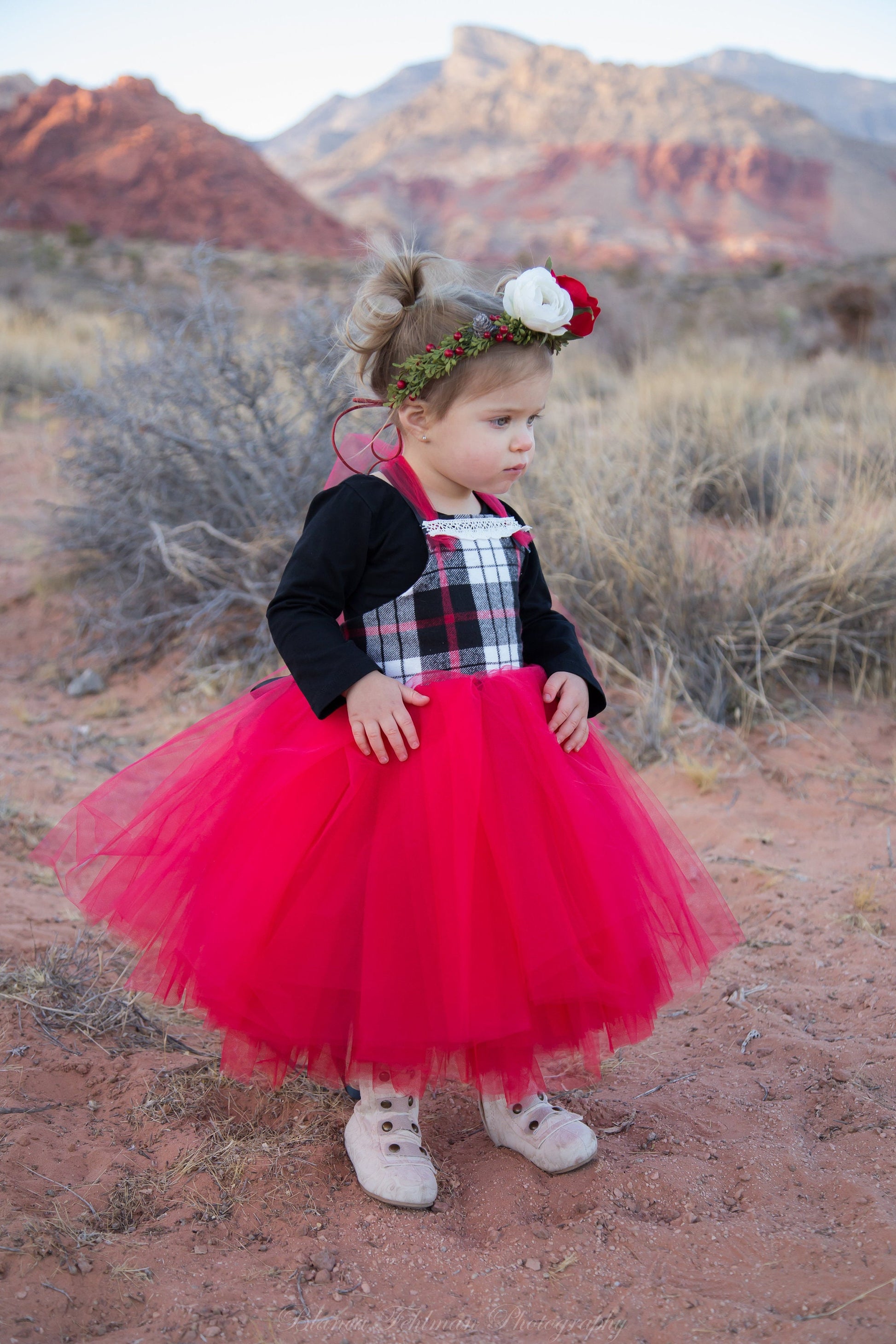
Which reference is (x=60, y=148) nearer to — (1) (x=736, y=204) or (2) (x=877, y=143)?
(1) (x=736, y=204)

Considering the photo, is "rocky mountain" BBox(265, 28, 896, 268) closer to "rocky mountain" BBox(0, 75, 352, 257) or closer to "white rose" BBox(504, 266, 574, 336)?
"rocky mountain" BBox(0, 75, 352, 257)

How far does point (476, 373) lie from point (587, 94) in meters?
86.3

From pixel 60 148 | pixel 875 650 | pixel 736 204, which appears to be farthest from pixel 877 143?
pixel 875 650

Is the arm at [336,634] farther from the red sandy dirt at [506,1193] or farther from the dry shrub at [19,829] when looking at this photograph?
the dry shrub at [19,829]

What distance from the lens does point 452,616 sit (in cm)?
181

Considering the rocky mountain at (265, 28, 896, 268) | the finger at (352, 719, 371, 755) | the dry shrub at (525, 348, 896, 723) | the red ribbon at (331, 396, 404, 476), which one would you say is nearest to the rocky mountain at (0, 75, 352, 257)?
the rocky mountain at (265, 28, 896, 268)

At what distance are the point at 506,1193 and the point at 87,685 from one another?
358 cm

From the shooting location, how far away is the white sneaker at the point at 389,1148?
1.64 metres

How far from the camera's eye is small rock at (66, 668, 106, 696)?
4.61 m

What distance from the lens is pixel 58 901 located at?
2.74 meters

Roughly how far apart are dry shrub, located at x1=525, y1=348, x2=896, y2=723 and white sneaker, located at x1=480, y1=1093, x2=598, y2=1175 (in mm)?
2135

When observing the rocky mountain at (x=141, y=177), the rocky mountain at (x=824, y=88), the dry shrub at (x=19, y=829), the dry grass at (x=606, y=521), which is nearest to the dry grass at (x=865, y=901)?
the dry grass at (x=606, y=521)

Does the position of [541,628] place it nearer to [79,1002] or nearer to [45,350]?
[79,1002]

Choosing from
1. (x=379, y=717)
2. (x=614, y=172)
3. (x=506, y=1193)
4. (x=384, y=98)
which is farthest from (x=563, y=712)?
(x=384, y=98)
